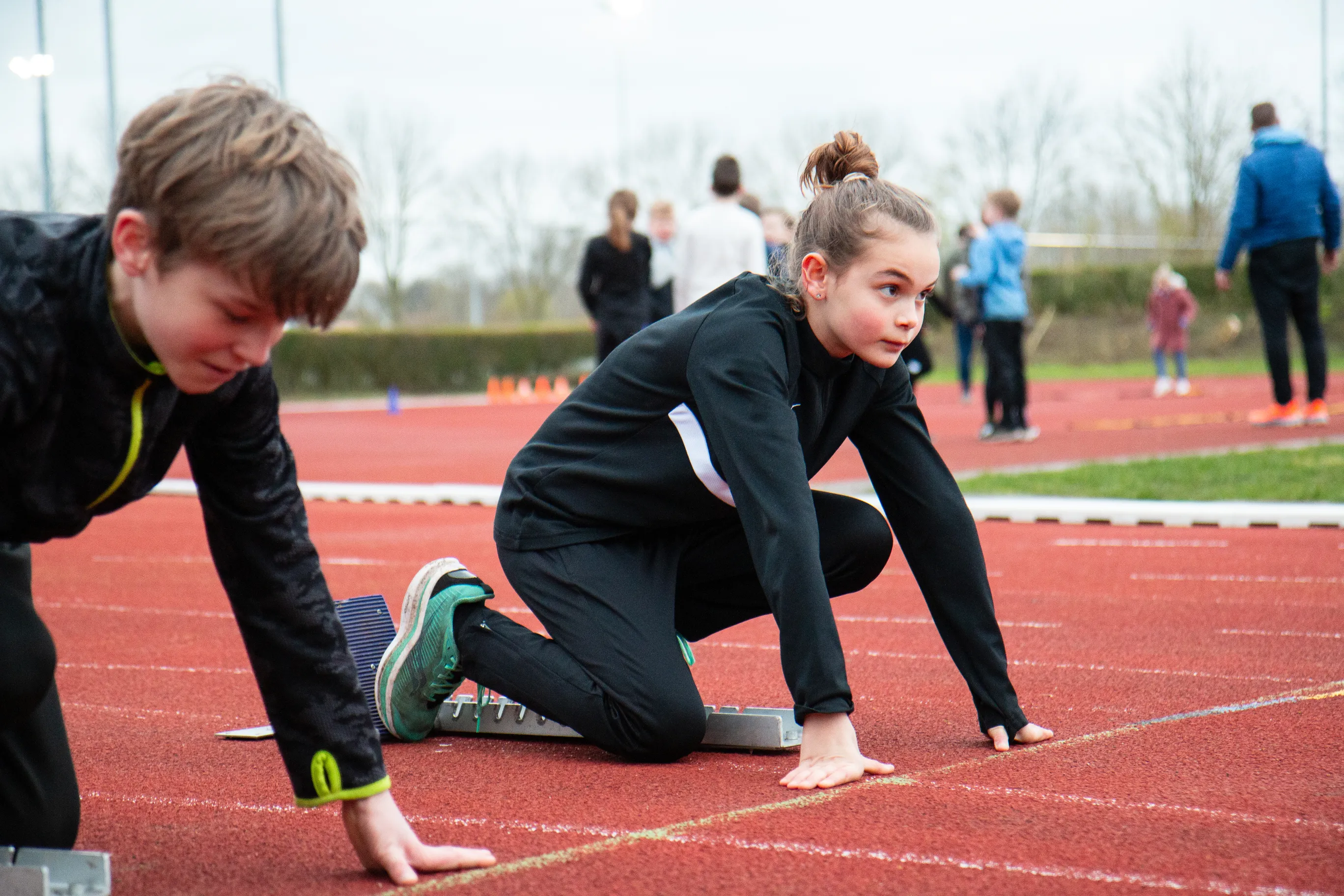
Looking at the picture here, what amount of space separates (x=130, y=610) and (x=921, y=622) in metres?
2.82

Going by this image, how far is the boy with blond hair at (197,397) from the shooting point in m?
1.87

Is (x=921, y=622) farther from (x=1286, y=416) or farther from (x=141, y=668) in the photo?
(x=1286, y=416)

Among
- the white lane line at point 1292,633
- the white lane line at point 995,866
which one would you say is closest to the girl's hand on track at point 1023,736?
the white lane line at point 995,866

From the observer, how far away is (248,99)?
6.36ft

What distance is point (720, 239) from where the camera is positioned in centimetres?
930

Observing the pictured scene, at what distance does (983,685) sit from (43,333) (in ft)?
6.59

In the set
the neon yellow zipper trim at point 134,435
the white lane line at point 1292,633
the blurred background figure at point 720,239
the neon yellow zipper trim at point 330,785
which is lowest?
the white lane line at point 1292,633

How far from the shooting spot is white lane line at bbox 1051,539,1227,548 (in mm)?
6277

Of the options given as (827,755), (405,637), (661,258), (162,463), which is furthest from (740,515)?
(661,258)

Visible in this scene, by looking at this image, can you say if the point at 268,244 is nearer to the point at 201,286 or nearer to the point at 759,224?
the point at 201,286

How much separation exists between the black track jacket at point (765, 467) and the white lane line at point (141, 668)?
122cm

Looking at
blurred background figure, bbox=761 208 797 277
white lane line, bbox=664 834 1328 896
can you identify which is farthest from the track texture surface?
white lane line, bbox=664 834 1328 896

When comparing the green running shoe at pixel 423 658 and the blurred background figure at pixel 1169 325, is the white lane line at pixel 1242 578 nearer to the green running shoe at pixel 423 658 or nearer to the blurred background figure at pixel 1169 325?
the green running shoe at pixel 423 658

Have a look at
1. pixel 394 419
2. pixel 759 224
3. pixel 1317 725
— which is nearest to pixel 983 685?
pixel 1317 725
